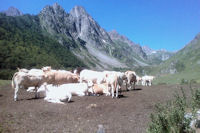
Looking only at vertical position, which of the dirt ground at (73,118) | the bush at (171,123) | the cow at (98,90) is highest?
the cow at (98,90)

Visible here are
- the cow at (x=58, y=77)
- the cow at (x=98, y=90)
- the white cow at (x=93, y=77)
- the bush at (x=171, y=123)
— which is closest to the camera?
the bush at (x=171, y=123)

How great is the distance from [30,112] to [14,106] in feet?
7.14

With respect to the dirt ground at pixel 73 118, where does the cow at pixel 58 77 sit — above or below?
above

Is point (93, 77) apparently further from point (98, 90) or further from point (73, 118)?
point (73, 118)

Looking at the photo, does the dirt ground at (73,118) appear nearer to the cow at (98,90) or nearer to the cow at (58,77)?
the cow at (98,90)

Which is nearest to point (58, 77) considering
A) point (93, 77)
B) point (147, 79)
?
point (93, 77)

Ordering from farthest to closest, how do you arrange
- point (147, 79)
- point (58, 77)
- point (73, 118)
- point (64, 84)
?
point (147, 79)
point (58, 77)
point (64, 84)
point (73, 118)

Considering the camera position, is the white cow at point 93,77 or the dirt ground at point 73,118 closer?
the dirt ground at point 73,118

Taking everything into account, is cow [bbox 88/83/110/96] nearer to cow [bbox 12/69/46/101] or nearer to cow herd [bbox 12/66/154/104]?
cow herd [bbox 12/66/154/104]

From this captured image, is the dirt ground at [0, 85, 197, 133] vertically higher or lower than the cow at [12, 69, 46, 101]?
lower

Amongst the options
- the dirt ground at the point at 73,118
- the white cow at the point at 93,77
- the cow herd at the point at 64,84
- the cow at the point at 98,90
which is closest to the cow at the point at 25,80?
the cow herd at the point at 64,84

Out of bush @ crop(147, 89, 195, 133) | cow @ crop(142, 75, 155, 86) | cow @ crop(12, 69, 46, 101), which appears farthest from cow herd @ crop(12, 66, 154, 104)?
cow @ crop(142, 75, 155, 86)

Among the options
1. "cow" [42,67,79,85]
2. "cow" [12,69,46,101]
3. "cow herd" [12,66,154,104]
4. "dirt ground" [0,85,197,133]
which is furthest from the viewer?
"cow" [42,67,79,85]

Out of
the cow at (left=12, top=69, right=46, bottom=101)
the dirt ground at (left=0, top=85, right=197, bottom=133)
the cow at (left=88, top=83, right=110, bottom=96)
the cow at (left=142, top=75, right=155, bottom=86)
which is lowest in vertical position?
the dirt ground at (left=0, top=85, right=197, bottom=133)
